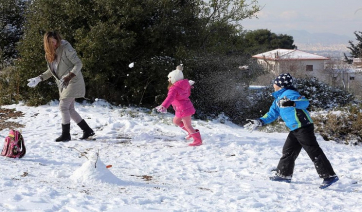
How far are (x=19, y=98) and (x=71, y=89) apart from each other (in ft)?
15.5

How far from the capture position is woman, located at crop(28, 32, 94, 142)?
23.5 feet

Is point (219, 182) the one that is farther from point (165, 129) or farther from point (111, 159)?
point (165, 129)

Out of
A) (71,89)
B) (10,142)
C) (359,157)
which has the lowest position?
(359,157)

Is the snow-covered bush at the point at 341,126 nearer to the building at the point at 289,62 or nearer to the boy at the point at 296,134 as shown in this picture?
the boy at the point at 296,134

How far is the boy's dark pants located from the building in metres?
18.7

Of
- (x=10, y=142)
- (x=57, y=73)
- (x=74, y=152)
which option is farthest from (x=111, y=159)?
(x=57, y=73)

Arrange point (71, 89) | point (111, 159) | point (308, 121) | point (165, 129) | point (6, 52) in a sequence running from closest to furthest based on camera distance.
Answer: point (308, 121), point (111, 159), point (71, 89), point (165, 129), point (6, 52)

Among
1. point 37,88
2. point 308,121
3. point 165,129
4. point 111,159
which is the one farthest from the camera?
point 37,88

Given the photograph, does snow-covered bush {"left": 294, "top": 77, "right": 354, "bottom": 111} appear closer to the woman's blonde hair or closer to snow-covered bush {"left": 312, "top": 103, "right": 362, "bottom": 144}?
snow-covered bush {"left": 312, "top": 103, "right": 362, "bottom": 144}

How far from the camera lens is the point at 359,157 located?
696cm

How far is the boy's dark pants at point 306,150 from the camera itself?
17.3ft

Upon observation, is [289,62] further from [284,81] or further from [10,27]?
[284,81]

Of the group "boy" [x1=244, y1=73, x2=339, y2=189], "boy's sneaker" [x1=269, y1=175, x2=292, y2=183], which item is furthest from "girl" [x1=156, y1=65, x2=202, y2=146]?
"boy" [x1=244, y1=73, x2=339, y2=189]

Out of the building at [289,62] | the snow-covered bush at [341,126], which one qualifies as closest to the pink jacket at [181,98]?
the snow-covered bush at [341,126]
